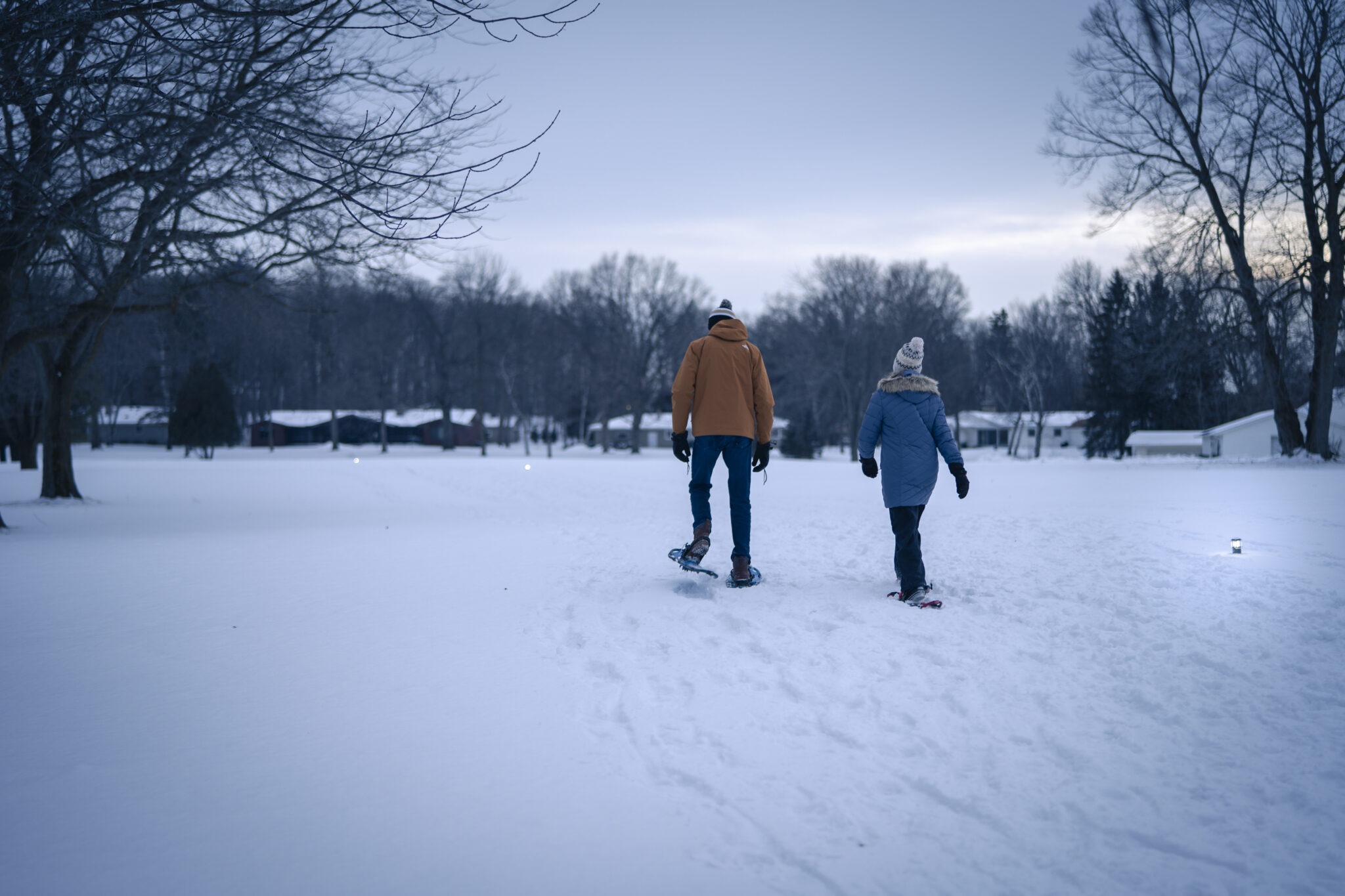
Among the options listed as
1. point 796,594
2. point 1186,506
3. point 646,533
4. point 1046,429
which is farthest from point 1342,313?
point 1046,429

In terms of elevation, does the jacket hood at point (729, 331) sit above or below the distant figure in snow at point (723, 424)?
above

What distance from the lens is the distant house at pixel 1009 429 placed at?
84.8 meters

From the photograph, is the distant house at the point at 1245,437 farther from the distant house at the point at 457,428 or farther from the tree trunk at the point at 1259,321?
the distant house at the point at 457,428

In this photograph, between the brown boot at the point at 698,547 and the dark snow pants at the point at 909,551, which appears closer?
the dark snow pants at the point at 909,551

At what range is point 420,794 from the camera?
297cm

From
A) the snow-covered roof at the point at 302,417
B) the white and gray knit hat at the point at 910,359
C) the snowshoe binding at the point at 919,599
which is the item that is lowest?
the snowshoe binding at the point at 919,599

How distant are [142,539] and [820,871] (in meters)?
9.99

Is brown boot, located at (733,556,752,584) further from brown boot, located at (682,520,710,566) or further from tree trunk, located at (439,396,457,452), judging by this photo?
tree trunk, located at (439,396,457,452)

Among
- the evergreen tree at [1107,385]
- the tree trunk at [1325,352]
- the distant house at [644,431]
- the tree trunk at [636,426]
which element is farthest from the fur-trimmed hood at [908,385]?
the distant house at [644,431]

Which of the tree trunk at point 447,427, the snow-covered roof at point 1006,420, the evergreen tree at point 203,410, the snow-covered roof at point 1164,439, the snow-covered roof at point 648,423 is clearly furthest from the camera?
the snow-covered roof at point 648,423

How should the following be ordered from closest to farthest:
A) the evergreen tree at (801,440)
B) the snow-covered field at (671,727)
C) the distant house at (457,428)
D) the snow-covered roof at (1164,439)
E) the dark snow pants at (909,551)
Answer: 1. the snow-covered field at (671,727)
2. the dark snow pants at (909,551)
3. the evergreen tree at (801,440)
4. the snow-covered roof at (1164,439)
5. the distant house at (457,428)

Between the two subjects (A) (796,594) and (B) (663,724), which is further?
(A) (796,594)

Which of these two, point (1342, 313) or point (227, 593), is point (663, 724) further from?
point (1342, 313)

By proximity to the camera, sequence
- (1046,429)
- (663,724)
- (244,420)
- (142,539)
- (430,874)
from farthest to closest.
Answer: (1046,429) → (244,420) → (142,539) → (663,724) → (430,874)
